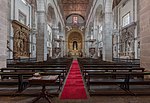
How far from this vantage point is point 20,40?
58.4 feet

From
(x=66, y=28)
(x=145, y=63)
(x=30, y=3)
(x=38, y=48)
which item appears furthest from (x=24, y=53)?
(x=66, y=28)

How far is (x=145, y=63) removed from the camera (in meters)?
7.57

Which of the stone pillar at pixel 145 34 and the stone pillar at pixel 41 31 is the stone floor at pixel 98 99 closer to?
the stone pillar at pixel 145 34

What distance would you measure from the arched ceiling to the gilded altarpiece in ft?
52.2

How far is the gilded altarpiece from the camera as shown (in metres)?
16.2

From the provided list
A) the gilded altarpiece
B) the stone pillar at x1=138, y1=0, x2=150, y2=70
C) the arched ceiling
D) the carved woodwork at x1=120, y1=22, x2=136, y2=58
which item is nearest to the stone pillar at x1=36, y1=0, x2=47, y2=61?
the gilded altarpiece

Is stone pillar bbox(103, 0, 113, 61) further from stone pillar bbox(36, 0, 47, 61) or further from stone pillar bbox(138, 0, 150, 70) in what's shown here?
stone pillar bbox(138, 0, 150, 70)

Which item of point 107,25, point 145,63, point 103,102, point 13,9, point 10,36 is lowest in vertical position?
point 103,102

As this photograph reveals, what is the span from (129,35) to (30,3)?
11705 mm

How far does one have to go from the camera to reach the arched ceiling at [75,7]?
35281 millimetres

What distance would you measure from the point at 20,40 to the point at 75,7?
23.2 metres

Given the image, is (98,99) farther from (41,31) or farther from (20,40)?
(20,40)

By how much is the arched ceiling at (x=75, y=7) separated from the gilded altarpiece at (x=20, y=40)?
52.2ft

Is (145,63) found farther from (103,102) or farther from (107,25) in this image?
(107,25)
